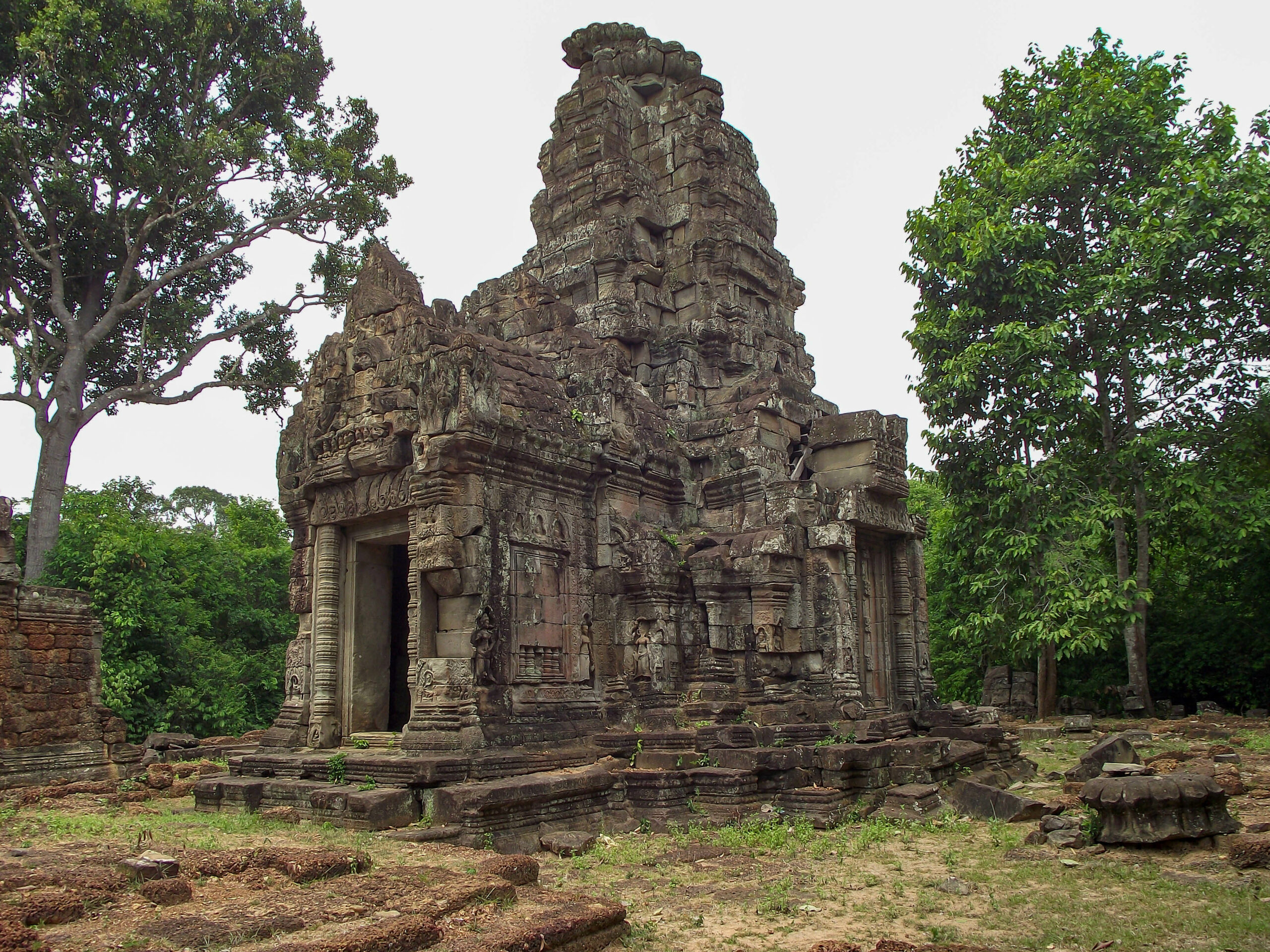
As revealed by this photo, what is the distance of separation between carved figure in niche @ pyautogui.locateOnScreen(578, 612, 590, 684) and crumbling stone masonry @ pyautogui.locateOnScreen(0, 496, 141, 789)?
20.8 ft

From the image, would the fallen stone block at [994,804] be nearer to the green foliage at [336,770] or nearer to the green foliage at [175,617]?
the green foliage at [336,770]

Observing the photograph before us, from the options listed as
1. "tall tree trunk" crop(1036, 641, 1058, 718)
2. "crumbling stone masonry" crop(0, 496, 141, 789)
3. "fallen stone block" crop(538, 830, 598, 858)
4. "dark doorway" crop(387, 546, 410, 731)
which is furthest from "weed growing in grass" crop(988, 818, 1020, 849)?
"tall tree trunk" crop(1036, 641, 1058, 718)

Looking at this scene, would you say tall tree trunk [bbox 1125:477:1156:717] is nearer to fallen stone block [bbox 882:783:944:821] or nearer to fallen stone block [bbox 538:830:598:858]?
fallen stone block [bbox 882:783:944:821]

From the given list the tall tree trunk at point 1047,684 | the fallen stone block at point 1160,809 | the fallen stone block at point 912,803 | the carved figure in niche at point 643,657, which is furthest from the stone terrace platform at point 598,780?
the tall tree trunk at point 1047,684

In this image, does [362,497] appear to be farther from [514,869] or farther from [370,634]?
[514,869]

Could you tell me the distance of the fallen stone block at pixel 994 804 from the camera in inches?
345

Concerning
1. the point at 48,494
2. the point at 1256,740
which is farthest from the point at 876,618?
the point at 48,494

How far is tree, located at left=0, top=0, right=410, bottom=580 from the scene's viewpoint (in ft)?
61.6

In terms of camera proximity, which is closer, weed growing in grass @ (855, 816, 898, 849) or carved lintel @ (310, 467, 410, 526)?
weed growing in grass @ (855, 816, 898, 849)

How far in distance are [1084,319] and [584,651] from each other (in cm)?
1246

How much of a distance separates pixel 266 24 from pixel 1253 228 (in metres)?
19.3

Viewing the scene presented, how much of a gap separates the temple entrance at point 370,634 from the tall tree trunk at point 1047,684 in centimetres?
1423

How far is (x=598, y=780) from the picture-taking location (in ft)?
29.5

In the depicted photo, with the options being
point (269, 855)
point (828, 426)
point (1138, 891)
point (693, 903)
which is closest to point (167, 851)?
point (269, 855)
